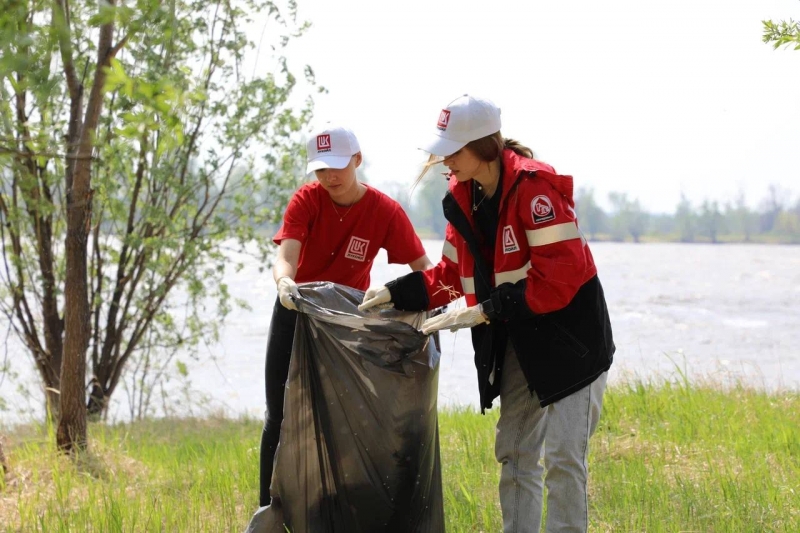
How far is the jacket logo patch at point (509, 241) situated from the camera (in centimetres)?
261

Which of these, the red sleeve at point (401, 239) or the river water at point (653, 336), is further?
the river water at point (653, 336)

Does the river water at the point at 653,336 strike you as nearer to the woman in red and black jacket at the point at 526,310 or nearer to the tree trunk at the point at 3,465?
the woman in red and black jacket at the point at 526,310

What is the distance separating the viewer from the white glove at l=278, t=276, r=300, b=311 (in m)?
3.11

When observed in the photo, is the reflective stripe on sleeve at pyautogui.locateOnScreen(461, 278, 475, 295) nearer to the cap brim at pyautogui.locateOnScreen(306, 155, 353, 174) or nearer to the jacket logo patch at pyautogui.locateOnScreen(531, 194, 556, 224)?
the jacket logo patch at pyautogui.locateOnScreen(531, 194, 556, 224)

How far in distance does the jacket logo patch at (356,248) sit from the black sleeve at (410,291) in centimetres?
50

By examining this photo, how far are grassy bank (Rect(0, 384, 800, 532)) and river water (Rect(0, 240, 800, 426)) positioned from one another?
62 centimetres

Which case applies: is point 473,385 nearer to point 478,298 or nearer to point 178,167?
point 178,167

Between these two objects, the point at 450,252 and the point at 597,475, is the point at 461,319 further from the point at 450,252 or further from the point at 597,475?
the point at 597,475

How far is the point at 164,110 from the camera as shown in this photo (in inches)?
75.0

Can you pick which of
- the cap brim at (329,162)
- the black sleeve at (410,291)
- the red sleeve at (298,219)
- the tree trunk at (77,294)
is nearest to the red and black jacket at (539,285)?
the black sleeve at (410,291)

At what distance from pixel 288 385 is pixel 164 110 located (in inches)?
56.3

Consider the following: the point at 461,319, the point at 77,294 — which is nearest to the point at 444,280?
the point at 461,319

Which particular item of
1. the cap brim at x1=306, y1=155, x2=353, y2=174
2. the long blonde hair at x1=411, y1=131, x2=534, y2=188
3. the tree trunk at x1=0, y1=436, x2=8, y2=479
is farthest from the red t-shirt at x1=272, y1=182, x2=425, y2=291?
the tree trunk at x1=0, y1=436, x2=8, y2=479

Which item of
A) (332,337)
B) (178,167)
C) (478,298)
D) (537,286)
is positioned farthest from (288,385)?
(178,167)
